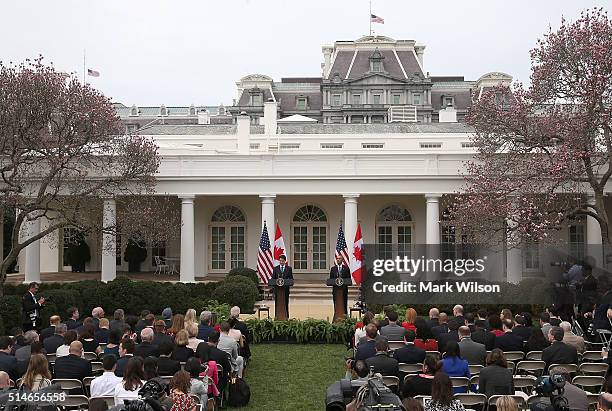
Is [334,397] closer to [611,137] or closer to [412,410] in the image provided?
[412,410]

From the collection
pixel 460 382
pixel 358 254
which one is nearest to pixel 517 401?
pixel 460 382

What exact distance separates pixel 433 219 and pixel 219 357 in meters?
18.6

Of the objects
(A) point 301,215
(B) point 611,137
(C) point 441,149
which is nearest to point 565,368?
(B) point 611,137

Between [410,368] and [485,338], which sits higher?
[485,338]

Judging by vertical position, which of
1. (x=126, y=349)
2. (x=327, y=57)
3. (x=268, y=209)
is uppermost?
(x=327, y=57)

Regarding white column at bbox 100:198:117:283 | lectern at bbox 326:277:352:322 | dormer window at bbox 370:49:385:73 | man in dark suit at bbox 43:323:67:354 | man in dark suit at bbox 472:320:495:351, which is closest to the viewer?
man in dark suit at bbox 43:323:67:354

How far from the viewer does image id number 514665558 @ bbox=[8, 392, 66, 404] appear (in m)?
7.70

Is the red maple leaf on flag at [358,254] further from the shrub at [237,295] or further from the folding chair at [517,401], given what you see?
the folding chair at [517,401]

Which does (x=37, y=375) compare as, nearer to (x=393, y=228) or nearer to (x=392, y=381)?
(x=392, y=381)

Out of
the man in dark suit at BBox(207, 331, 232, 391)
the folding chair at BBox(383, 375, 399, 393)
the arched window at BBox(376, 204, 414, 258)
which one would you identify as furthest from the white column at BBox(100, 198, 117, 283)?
the folding chair at BBox(383, 375, 399, 393)

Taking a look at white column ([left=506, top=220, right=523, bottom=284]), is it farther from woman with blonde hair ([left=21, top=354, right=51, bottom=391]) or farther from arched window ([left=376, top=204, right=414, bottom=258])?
woman with blonde hair ([left=21, top=354, right=51, bottom=391])

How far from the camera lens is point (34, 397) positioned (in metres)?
7.95

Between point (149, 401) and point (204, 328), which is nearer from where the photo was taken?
point (149, 401)

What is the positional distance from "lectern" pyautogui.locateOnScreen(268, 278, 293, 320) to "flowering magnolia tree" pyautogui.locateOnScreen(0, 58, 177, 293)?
6.76 metres
